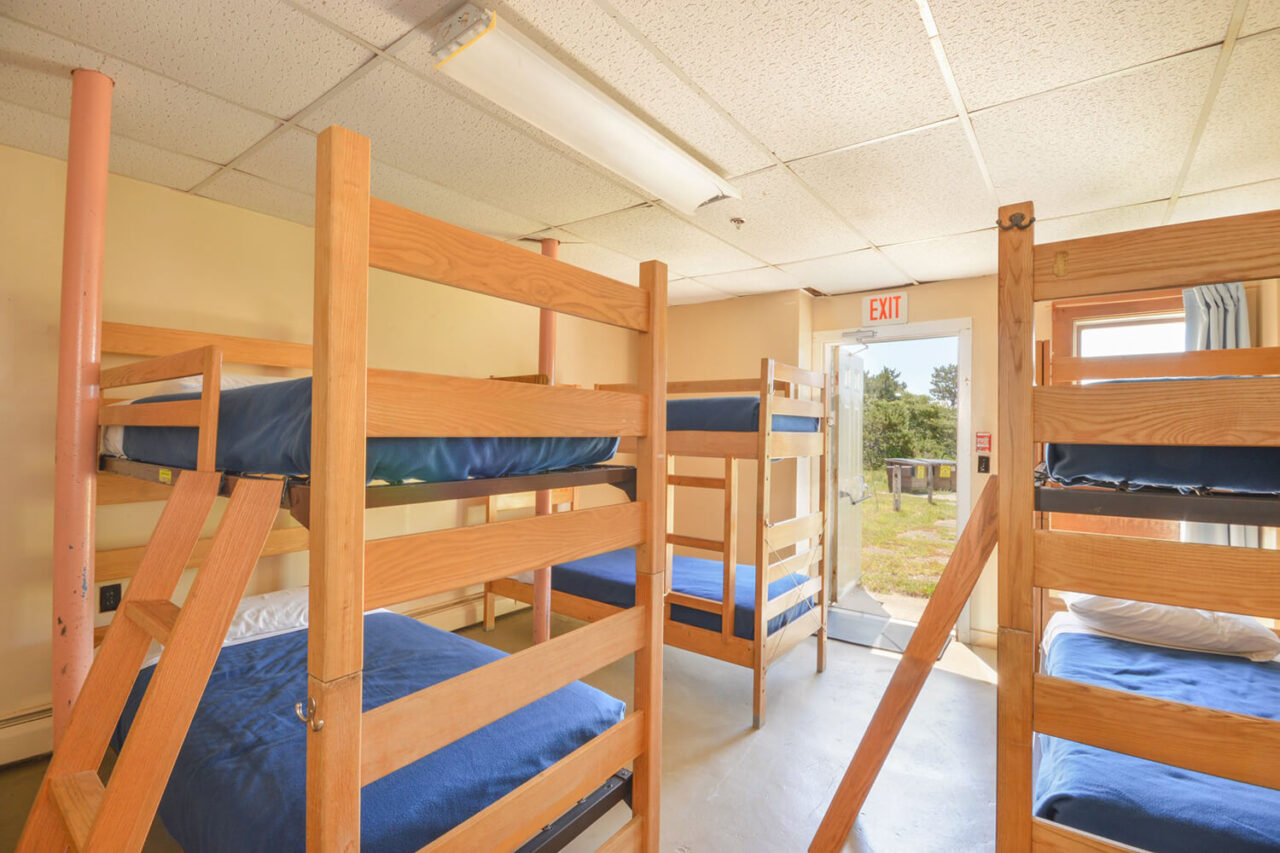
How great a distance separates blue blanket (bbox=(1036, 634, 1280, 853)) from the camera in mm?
1161

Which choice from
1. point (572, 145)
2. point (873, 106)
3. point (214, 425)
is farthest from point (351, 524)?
point (873, 106)

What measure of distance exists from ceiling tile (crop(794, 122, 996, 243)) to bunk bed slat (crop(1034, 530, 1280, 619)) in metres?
1.61

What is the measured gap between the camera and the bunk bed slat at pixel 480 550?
0.92 m

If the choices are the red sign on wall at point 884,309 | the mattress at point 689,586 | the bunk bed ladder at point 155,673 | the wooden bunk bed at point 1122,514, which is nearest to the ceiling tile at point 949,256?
the red sign on wall at point 884,309

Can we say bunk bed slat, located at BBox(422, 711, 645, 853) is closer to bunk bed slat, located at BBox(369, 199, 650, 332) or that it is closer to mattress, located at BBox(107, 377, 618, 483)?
mattress, located at BBox(107, 377, 618, 483)

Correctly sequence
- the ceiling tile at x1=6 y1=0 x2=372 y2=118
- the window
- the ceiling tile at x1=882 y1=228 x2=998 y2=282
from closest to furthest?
the ceiling tile at x1=6 y1=0 x2=372 y2=118, the ceiling tile at x1=882 y1=228 x2=998 y2=282, the window

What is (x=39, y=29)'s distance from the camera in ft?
5.20

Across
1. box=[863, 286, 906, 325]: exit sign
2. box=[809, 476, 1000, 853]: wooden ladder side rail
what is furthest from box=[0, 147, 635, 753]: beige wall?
box=[863, 286, 906, 325]: exit sign

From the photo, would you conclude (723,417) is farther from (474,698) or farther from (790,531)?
(474,698)

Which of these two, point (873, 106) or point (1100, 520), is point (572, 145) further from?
point (1100, 520)

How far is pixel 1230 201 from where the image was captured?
8.39 ft

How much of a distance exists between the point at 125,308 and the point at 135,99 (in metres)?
0.99

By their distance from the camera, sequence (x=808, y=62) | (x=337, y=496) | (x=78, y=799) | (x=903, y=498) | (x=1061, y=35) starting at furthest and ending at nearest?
(x=903, y=498) < (x=808, y=62) < (x=1061, y=35) < (x=78, y=799) < (x=337, y=496)

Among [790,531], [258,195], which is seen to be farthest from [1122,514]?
[258,195]
